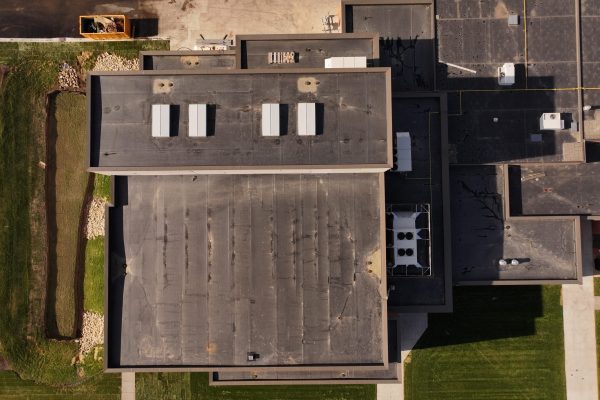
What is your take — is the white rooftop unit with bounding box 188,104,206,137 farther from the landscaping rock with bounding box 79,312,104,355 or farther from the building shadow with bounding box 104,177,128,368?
the landscaping rock with bounding box 79,312,104,355

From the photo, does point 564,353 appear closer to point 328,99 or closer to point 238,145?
point 328,99

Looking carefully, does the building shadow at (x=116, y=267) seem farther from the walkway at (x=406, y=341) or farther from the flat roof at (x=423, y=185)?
the walkway at (x=406, y=341)

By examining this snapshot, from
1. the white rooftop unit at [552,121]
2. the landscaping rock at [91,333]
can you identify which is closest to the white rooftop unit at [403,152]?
the white rooftop unit at [552,121]

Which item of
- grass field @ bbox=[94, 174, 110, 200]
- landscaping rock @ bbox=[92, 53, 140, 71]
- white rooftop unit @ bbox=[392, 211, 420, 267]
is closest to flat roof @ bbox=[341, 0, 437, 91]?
white rooftop unit @ bbox=[392, 211, 420, 267]

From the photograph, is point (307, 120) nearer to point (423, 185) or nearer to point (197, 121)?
point (197, 121)

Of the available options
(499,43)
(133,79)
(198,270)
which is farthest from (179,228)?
(499,43)
